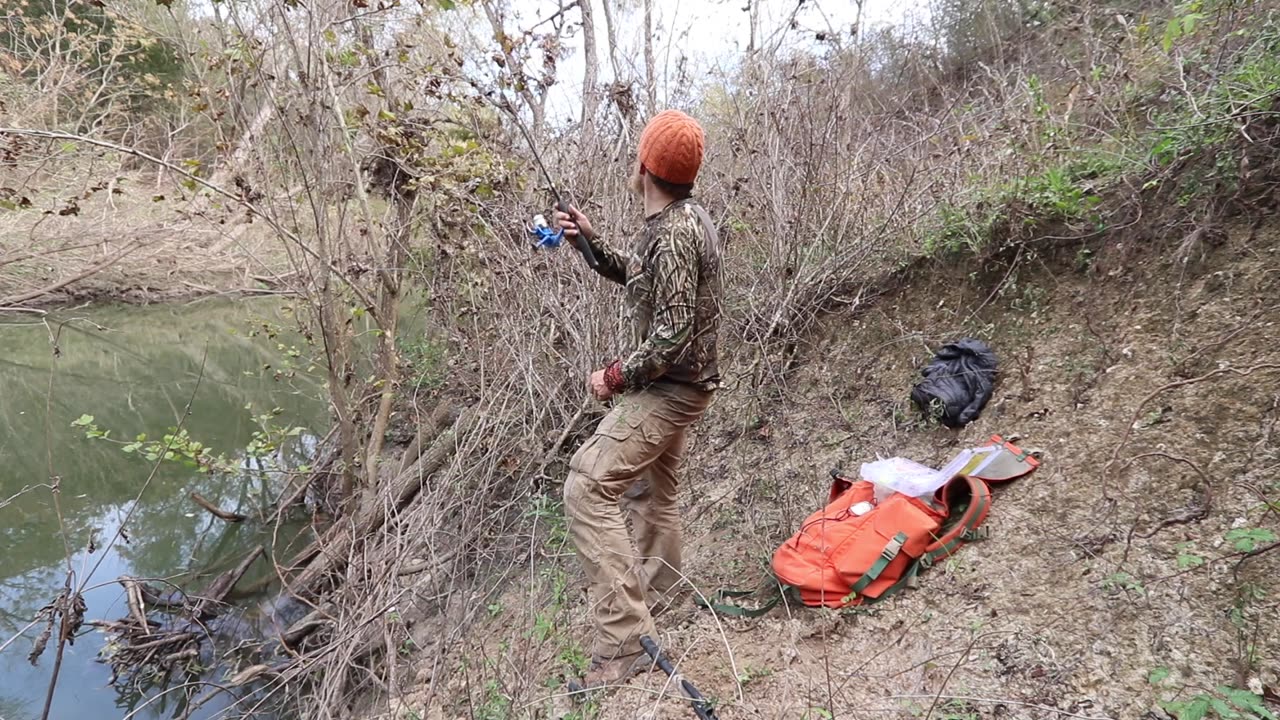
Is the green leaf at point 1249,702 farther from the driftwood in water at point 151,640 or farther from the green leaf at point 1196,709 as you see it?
the driftwood in water at point 151,640

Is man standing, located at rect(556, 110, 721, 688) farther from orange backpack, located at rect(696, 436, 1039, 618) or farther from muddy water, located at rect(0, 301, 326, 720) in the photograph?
muddy water, located at rect(0, 301, 326, 720)

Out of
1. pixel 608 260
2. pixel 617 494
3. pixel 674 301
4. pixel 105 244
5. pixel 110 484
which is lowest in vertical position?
pixel 110 484

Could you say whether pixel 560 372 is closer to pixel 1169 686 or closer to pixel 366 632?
pixel 366 632

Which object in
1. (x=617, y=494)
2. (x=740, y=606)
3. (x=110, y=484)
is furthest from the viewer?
(x=110, y=484)

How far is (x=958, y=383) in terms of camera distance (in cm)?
319

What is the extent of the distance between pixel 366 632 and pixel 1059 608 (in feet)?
9.46

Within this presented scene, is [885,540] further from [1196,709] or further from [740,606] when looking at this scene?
[1196,709]

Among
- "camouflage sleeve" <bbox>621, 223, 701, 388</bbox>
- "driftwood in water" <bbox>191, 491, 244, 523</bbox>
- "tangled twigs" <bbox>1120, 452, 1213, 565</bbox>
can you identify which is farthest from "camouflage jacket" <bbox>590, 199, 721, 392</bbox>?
"driftwood in water" <bbox>191, 491, 244, 523</bbox>

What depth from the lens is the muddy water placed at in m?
3.68

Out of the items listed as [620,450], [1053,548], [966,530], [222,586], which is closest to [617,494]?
[620,450]

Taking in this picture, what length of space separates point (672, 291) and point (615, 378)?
0.40m

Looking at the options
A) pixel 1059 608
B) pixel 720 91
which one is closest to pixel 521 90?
pixel 720 91

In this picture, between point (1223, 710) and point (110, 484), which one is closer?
point (1223, 710)

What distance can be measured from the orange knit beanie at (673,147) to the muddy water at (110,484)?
2148mm
